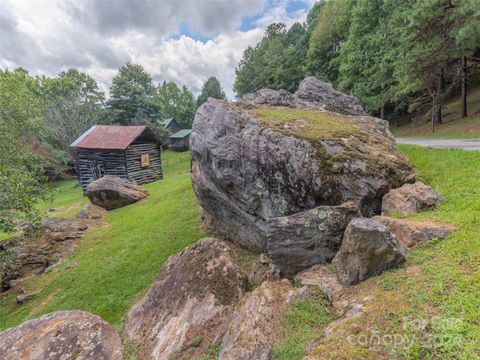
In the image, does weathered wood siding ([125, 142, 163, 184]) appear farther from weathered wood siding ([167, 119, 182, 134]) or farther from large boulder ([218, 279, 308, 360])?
weathered wood siding ([167, 119, 182, 134])

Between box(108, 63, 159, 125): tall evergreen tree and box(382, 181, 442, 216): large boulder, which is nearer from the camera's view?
box(382, 181, 442, 216): large boulder

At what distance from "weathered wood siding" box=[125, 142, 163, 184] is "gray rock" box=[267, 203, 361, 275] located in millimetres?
21187

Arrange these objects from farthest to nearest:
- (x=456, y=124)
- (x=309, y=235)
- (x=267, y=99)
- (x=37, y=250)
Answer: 1. (x=456, y=124)
2. (x=37, y=250)
3. (x=267, y=99)
4. (x=309, y=235)

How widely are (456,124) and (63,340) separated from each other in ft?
90.5

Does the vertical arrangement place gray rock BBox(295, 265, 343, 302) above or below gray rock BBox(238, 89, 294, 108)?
below

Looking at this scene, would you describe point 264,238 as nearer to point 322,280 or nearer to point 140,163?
point 322,280

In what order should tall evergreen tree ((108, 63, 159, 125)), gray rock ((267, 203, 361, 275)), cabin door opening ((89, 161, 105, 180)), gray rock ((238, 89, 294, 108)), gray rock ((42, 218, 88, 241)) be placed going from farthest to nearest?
tall evergreen tree ((108, 63, 159, 125)) → cabin door opening ((89, 161, 105, 180)) → gray rock ((42, 218, 88, 241)) → gray rock ((238, 89, 294, 108)) → gray rock ((267, 203, 361, 275))

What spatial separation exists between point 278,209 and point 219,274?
7.37 ft

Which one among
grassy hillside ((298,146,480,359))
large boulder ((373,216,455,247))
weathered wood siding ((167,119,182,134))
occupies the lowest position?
grassy hillside ((298,146,480,359))

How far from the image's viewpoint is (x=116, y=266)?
9703mm

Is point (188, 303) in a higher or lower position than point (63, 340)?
higher

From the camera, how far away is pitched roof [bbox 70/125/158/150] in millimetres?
23672

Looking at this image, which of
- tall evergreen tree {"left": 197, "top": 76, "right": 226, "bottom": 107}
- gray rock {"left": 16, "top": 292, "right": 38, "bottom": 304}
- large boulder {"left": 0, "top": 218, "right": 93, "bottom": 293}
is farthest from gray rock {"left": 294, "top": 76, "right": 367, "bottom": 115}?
tall evergreen tree {"left": 197, "top": 76, "right": 226, "bottom": 107}

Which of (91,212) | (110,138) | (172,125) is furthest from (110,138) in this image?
(172,125)
